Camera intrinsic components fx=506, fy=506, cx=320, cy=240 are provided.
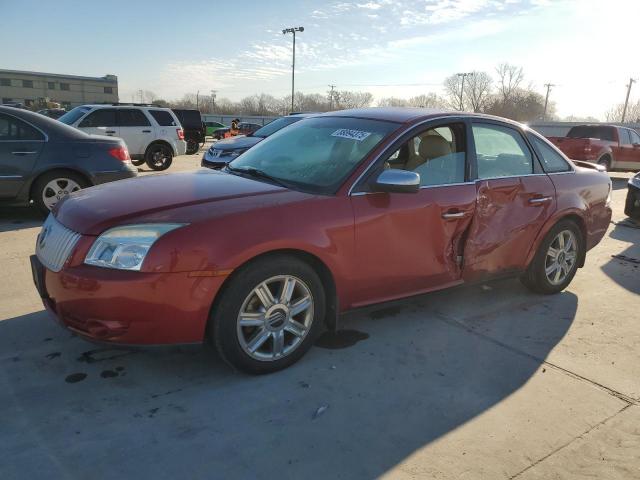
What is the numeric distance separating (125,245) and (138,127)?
11357mm


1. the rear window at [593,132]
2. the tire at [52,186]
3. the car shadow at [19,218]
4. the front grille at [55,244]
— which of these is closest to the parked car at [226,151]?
the tire at [52,186]

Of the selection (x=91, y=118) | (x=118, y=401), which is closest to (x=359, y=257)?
(x=118, y=401)

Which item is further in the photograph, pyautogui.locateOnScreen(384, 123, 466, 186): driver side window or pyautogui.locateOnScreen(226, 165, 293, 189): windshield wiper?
pyautogui.locateOnScreen(384, 123, 466, 186): driver side window

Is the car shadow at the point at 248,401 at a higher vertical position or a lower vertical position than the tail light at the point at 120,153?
lower

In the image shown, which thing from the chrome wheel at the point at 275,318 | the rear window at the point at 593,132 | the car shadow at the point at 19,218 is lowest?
the car shadow at the point at 19,218

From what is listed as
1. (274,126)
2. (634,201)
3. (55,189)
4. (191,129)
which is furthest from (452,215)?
(191,129)

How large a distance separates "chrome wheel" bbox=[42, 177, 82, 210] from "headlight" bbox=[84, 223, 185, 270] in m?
4.52

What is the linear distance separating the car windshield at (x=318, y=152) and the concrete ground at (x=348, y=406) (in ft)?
3.94

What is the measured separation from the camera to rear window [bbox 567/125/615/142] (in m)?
15.5

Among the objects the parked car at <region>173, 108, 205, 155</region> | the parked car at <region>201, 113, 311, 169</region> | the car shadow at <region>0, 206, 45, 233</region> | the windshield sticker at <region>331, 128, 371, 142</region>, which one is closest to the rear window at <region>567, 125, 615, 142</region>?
the parked car at <region>201, 113, 311, 169</region>

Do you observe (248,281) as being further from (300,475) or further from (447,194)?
(447,194)

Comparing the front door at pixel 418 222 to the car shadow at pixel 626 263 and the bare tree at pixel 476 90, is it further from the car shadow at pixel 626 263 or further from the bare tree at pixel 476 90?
the bare tree at pixel 476 90

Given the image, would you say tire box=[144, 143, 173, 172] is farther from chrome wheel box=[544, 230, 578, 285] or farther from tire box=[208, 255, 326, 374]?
tire box=[208, 255, 326, 374]

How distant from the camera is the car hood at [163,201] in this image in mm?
2812
